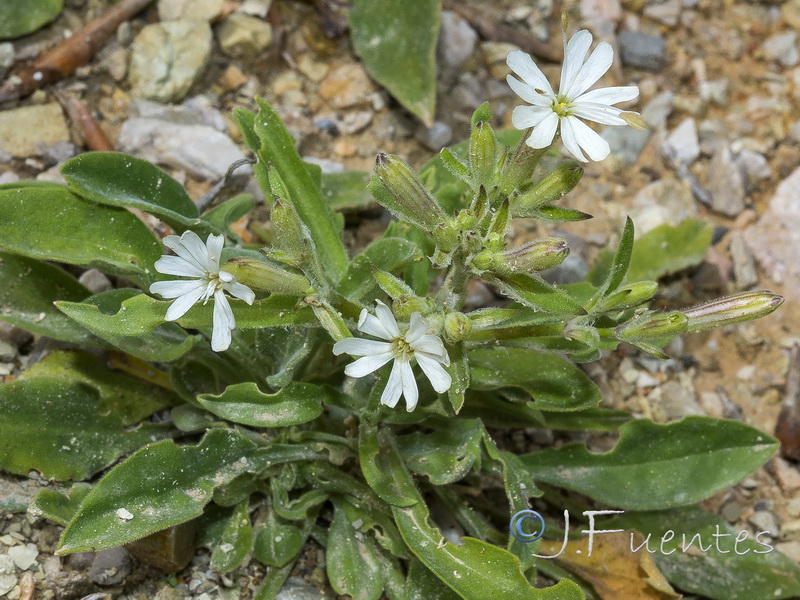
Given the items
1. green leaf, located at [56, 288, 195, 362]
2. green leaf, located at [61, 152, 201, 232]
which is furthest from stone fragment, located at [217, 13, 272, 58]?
green leaf, located at [56, 288, 195, 362]

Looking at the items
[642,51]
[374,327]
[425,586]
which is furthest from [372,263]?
[642,51]

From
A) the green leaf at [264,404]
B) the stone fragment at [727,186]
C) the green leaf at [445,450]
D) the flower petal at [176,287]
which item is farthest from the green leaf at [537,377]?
the stone fragment at [727,186]

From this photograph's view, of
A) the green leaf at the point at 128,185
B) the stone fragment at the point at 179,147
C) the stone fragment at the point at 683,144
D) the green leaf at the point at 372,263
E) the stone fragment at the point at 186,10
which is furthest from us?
the stone fragment at the point at 683,144

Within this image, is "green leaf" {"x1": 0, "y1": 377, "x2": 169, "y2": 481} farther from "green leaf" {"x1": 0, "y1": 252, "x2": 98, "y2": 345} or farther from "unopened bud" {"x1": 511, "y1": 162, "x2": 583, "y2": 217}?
"unopened bud" {"x1": 511, "y1": 162, "x2": 583, "y2": 217}

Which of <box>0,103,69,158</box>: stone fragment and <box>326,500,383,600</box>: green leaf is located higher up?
<box>0,103,69,158</box>: stone fragment

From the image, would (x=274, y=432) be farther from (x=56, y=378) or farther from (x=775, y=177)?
(x=775, y=177)

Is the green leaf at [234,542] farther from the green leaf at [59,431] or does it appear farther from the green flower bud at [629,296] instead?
the green flower bud at [629,296]

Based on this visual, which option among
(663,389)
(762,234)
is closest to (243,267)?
(663,389)
